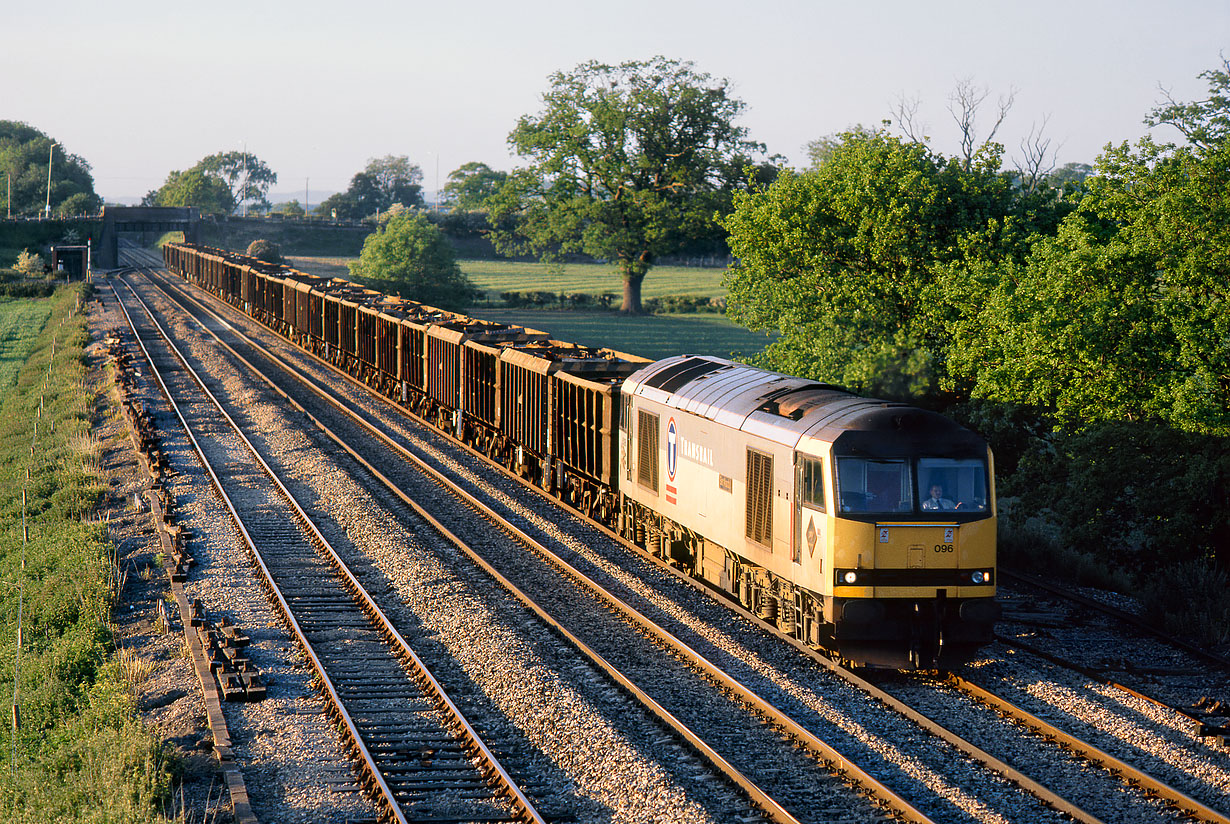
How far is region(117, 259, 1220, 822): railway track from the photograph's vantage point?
10.9 metres

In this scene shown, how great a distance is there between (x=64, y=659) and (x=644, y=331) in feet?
202

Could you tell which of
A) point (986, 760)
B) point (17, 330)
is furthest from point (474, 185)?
point (986, 760)

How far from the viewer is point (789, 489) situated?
15375mm

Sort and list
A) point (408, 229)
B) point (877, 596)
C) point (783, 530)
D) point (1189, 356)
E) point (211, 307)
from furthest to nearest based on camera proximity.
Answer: point (408, 229) → point (211, 307) → point (1189, 356) → point (783, 530) → point (877, 596)

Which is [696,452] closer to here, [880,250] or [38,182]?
[880,250]

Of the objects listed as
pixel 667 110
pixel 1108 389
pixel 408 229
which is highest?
pixel 667 110

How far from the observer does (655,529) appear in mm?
20891

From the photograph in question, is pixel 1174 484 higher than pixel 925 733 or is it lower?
higher

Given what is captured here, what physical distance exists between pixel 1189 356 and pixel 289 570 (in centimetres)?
1610

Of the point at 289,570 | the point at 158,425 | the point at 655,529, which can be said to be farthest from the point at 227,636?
the point at 158,425

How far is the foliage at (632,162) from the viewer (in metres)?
79.8

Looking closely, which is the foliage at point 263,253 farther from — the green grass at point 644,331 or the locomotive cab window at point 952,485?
the locomotive cab window at point 952,485

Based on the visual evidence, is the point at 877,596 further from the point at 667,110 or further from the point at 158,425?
the point at 667,110

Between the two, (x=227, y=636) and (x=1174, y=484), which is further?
(x=1174, y=484)
